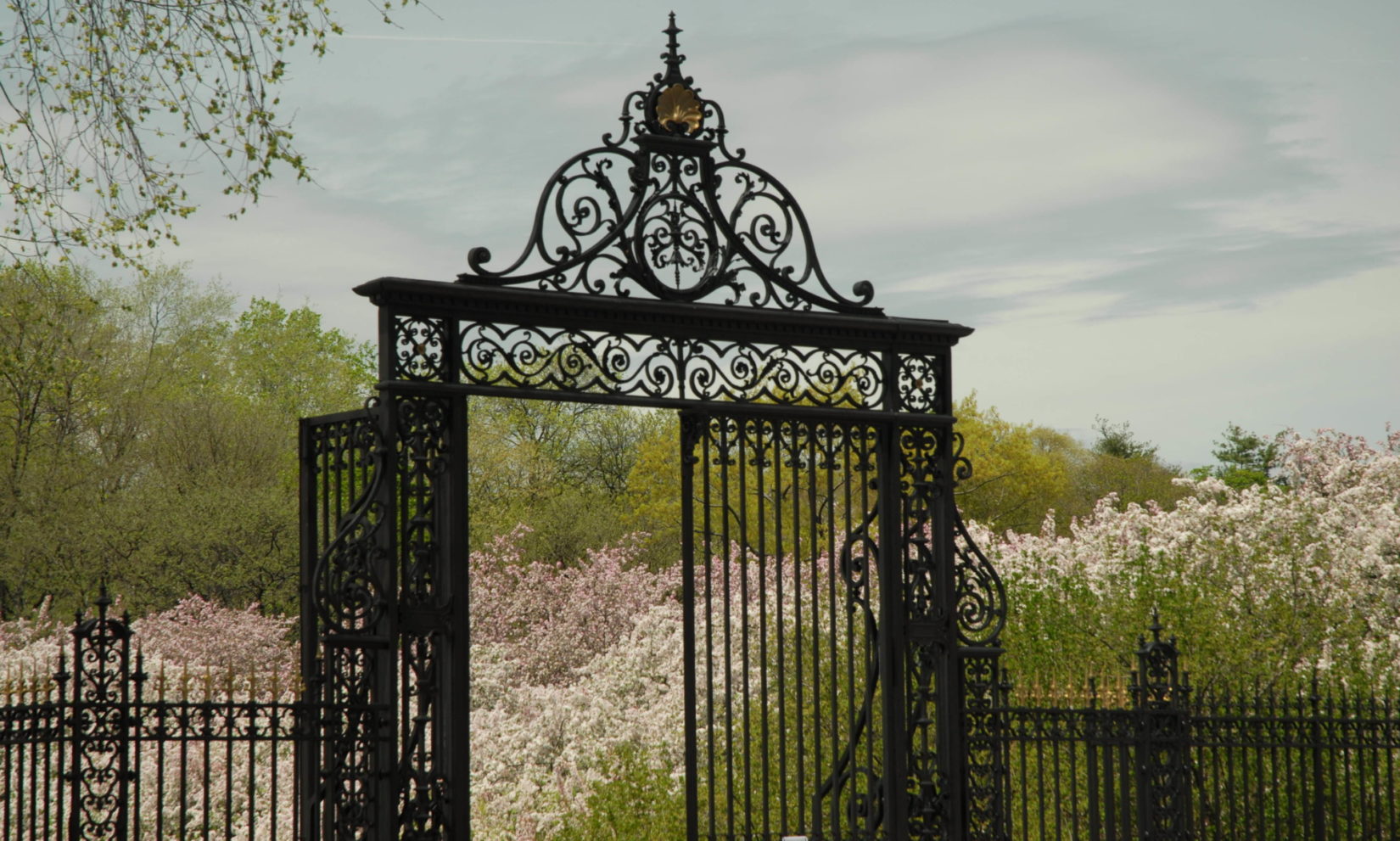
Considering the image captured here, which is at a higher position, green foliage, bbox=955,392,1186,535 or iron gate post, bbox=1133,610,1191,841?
green foliage, bbox=955,392,1186,535

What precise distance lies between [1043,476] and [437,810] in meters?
24.1

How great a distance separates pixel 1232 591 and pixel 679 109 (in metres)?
6.81

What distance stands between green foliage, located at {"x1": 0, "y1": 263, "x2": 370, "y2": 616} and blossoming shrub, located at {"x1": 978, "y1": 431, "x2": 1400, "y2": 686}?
9.31m

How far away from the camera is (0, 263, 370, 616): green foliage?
16469 mm

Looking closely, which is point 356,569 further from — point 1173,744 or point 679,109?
point 1173,744

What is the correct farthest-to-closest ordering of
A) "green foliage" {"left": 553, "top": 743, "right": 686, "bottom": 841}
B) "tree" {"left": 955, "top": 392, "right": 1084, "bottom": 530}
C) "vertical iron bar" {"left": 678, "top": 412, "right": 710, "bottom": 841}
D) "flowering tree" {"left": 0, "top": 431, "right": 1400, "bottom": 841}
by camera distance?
"tree" {"left": 955, "top": 392, "right": 1084, "bottom": 530}
"flowering tree" {"left": 0, "top": 431, "right": 1400, "bottom": 841}
"green foliage" {"left": 553, "top": 743, "right": 686, "bottom": 841}
"vertical iron bar" {"left": 678, "top": 412, "right": 710, "bottom": 841}

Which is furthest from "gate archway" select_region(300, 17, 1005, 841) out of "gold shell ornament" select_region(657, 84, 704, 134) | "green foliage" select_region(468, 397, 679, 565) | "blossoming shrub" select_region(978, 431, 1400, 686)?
"green foliage" select_region(468, 397, 679, 565)

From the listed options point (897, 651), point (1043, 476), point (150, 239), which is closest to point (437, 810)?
point (897, 651)

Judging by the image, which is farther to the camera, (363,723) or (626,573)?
(626,573)

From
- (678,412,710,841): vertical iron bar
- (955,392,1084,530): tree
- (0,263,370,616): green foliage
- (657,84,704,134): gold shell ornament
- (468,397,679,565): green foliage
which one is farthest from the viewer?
(955,392,1084,530): tree

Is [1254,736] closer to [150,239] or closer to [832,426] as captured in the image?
[832,426]

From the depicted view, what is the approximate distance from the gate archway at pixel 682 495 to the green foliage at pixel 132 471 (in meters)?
9.56

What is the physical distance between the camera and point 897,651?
668 centimetres

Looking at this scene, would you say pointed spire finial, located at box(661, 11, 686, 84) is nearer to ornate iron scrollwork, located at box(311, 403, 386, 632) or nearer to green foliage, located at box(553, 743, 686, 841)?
ornate iron scrollwork, located at box(311, 403, 386, 632)
